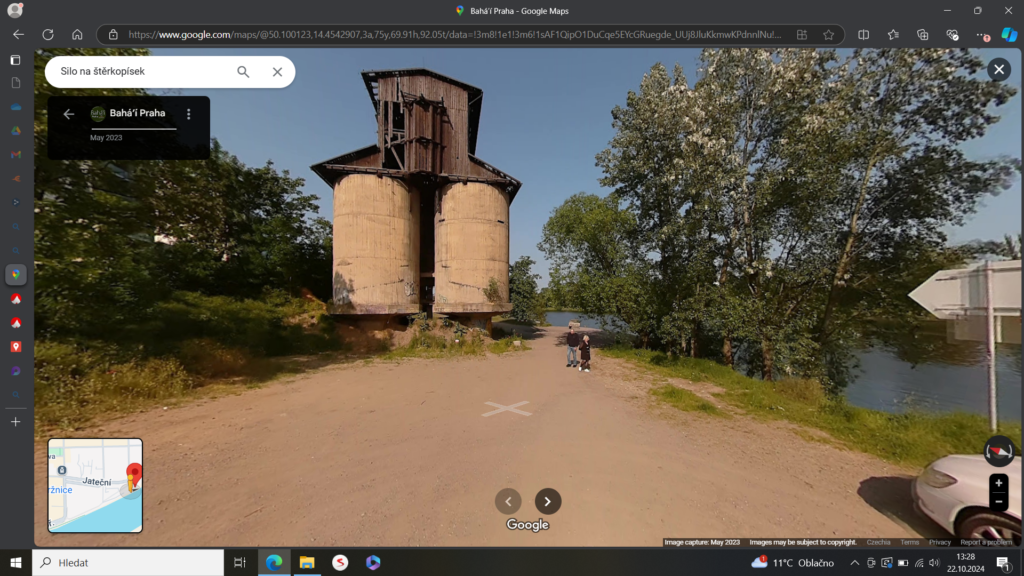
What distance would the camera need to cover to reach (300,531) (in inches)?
114

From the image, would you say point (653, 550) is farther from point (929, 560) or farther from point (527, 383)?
point (527, 383)

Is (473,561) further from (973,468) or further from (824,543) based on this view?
(973,468)

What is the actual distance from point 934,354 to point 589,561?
933cm

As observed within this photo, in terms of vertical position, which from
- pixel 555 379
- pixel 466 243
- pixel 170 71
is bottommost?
pixel 555 379

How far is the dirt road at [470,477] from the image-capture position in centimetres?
293

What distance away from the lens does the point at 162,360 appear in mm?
6648

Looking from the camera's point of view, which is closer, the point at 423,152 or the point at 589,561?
the point at 589,561

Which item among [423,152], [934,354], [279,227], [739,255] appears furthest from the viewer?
[279,227]

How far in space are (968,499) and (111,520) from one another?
9.35 m

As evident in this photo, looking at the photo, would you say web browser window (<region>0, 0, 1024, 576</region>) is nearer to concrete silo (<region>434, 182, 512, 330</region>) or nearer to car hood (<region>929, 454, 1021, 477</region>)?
car hood (<region>929, 454, 1021, 477</region>)

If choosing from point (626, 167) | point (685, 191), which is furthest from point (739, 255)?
point (626, 167)

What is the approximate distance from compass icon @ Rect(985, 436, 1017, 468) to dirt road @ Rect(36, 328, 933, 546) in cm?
96

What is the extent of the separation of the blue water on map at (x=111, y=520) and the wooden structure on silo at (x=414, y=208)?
528 inches
